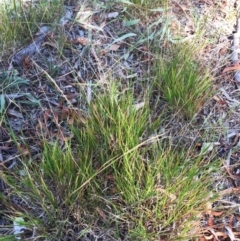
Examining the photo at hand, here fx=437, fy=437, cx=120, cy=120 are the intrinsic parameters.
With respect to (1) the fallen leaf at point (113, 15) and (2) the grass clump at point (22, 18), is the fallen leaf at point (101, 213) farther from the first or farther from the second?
(1) the fallen leaf at point (113, 15)

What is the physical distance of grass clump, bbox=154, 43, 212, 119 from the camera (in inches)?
68.8

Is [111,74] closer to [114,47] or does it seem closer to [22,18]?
[114,47]

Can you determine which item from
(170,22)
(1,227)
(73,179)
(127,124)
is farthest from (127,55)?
(1,227)

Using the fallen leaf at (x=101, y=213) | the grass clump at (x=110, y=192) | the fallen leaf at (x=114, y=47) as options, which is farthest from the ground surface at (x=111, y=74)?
the fallen leaf at (x=101, y=213)

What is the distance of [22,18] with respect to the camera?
2018 millimetres

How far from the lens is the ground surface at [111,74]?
1.65 meters

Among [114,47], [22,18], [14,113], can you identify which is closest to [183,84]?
[114,47]

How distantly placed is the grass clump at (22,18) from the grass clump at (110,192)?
0.68 m

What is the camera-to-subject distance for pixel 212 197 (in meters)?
1.46

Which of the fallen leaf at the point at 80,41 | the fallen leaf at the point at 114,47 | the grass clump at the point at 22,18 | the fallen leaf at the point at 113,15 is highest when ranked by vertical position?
the grass clump at the point at 22,18

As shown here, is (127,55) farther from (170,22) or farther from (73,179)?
(73,179)

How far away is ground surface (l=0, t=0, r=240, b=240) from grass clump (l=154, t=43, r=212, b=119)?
73mm

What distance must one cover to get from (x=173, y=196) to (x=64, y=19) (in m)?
1.12

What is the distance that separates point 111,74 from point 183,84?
35cm
